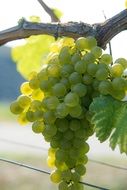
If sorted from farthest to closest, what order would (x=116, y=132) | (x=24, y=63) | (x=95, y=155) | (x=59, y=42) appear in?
(x=95, y=155) → (x=24, y=63) → (x=59, y=42) → (x=116, y=132)

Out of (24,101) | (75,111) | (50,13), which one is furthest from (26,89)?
(50,13)

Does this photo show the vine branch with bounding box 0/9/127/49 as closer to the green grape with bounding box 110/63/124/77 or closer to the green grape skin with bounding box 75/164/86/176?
the green grape with bounding box 110/63/124/77

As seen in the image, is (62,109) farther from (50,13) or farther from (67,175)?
(50,13)

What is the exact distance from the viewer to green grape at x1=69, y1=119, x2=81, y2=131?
2.12 ft

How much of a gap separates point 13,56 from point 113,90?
521 mm

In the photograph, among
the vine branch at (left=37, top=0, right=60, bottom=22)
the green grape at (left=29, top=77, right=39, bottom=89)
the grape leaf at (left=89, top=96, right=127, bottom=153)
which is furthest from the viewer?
the vine branch at (left=37, top=0, right=60, bottom=22)

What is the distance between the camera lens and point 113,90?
61 centimetres

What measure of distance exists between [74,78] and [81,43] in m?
0.05

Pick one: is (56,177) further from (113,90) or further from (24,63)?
(24,63)

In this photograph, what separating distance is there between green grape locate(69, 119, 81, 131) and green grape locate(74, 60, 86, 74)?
73 mm

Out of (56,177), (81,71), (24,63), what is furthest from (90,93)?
(24,63)

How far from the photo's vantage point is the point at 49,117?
2.10ft

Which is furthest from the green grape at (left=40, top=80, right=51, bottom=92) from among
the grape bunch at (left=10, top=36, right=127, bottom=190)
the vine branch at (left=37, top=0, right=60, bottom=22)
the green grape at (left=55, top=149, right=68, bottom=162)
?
the vine branch at (left=37, top=0, right=60, bottom=22)

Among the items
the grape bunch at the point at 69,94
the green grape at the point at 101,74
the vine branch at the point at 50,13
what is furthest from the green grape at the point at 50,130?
the vine branch at the point at 50,13
